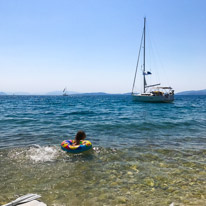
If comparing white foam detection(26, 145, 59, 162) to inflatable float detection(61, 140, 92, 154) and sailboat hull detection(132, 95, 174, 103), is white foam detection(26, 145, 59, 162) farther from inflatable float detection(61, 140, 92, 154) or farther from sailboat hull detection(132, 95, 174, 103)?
sailboat hull detection(132, 95, 174, 103)

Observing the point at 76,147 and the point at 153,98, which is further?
the point at 153,98

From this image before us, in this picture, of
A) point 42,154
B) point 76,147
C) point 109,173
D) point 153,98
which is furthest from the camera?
point 153,98

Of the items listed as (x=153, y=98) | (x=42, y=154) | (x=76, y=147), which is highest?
(x=153, y=98)

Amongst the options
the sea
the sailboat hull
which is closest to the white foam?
the sea

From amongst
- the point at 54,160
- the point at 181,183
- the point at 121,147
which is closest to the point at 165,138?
the point at 121,147

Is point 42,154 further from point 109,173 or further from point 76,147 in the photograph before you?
point 109,173

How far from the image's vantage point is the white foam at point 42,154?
737cm

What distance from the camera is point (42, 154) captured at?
7.94 m

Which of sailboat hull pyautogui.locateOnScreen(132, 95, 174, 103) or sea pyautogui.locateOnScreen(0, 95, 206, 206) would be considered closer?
sea pyautogui.locateOnScreen(0, 95, 206, 206)

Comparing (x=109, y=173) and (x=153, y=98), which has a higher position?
(x=153, y=98)

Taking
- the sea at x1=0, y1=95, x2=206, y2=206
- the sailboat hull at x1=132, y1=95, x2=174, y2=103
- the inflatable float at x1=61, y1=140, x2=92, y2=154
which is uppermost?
the sailboat hull at x1=132, y1=95, x2=174, y2=103

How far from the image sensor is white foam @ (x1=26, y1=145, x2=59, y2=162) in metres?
7.37

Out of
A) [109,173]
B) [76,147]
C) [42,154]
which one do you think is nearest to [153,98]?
[76,147]

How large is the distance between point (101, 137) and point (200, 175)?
20.0 ft
